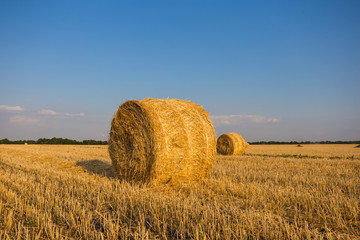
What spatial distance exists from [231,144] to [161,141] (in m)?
11.7

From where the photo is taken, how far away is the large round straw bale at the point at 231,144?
17.4 m

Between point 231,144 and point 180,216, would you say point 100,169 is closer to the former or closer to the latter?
point 180,216

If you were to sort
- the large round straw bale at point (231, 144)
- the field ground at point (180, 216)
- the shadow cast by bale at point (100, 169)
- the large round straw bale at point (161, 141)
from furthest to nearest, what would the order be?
the large round straw bale at point (231, 144)
the shadow cast by bale at point (100, 169)
the large round straw bale at point (161, 141)
the field ground at point (180, 216)

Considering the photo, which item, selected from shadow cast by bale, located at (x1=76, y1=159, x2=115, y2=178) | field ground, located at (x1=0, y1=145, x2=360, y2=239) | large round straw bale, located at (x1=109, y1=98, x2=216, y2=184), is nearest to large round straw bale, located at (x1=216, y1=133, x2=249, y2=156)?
shadow cast by bale, located at (x1=76, y1=159, x2=115, y2=178)

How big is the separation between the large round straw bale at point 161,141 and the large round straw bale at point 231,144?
994cm

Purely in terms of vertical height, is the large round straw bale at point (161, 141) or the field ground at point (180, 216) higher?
the large round straw bale at point (161, 141)

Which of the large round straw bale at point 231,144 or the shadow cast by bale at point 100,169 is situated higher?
the large round straw bale at point 231,144

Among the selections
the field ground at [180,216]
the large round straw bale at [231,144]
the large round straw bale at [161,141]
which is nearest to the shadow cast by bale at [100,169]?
the large round straw bale at [161,141]

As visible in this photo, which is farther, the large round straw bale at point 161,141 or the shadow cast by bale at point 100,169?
the shadow cast by bale at point 100,169

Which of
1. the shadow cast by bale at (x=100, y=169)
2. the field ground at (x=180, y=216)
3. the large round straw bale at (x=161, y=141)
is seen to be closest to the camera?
the field ground at (x=180, y=216)

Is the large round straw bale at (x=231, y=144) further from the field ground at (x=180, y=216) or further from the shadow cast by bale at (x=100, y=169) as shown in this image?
the field ground at (x=180, y=216)

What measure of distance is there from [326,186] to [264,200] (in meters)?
2.51

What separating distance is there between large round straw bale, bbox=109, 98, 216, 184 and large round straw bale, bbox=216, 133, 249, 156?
9.94 m

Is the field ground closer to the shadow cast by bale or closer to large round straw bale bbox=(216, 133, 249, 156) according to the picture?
the shadow cast by bale
